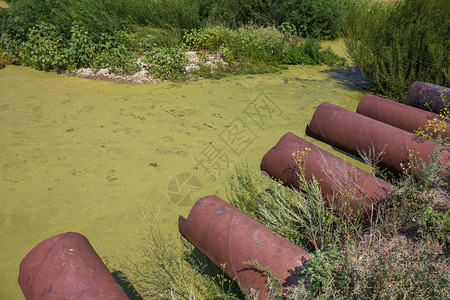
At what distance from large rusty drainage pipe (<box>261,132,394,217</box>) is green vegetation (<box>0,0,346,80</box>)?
3923mm

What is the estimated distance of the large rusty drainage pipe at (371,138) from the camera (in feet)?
10.5

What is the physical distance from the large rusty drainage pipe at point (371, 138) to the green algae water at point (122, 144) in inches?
15.6

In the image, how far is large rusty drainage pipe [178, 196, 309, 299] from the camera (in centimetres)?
189

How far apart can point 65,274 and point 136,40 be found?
6535mm

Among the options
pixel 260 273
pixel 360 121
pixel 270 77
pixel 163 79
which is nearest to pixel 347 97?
pixel 270 77

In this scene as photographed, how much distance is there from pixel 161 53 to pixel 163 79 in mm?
612

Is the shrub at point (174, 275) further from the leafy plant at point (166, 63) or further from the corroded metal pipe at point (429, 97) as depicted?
the leafy plant at point (166, 63)

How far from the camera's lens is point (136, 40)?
7.33m

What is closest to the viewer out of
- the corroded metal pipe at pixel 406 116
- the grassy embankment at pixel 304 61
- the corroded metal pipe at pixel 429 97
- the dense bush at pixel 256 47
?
the grassy embankment at pixel 304 61

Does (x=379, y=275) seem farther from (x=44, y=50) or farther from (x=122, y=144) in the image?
(x=44, y=50)

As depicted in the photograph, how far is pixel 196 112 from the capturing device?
5.34 metres

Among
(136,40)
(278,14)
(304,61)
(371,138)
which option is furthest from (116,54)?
(371,138)

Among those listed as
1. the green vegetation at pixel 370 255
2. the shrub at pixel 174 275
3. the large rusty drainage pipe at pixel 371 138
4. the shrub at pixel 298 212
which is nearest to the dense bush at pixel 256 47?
the large rusty drainage pipe at pixel 371 138

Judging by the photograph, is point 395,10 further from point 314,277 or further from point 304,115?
point 314,277
